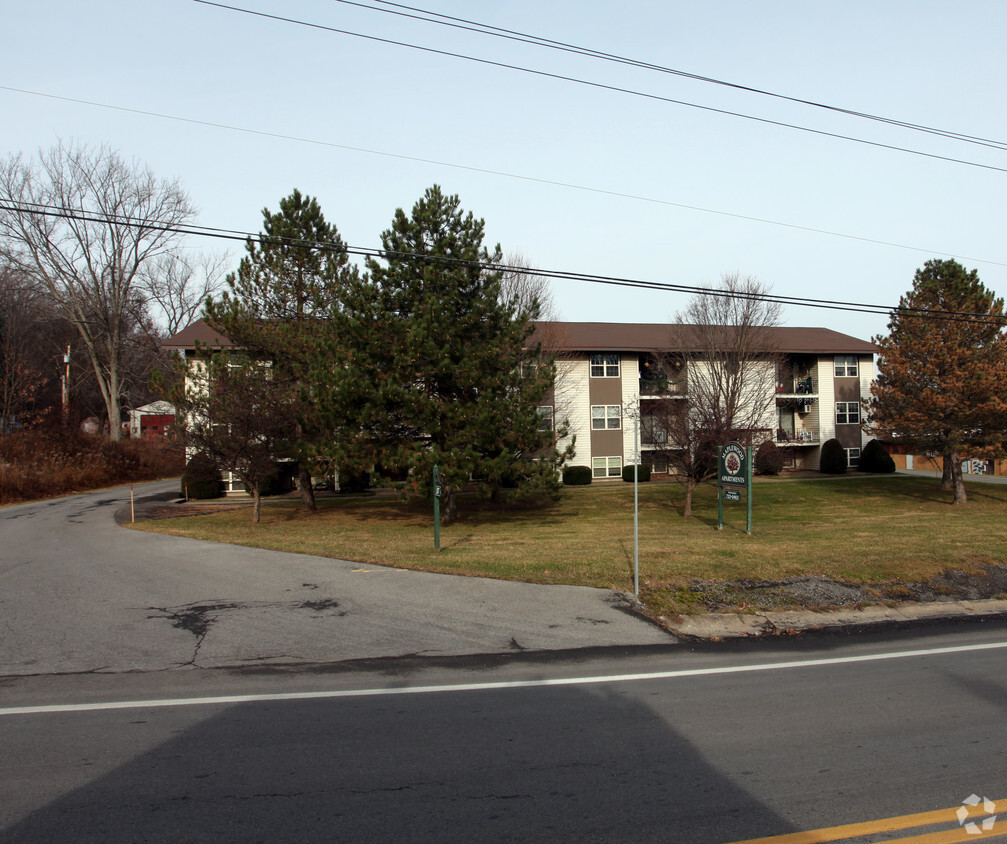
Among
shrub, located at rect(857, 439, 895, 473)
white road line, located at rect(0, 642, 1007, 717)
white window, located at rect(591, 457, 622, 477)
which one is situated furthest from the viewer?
shrub, located at rect(857, 439, 895, 473)

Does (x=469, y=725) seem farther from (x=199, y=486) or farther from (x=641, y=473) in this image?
(x=641, y=473)

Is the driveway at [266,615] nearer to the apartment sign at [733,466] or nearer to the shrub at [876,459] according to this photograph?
the apartment sign at [733,466]

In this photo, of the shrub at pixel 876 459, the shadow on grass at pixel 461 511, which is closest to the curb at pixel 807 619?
the shadow on grass at pixel 461 511

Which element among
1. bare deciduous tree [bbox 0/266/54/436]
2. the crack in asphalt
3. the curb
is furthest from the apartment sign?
bare deciduous tree [bbox 0/266/54/436]

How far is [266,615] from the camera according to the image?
9.58m

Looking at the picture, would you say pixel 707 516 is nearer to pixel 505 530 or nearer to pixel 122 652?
pixel 505 530

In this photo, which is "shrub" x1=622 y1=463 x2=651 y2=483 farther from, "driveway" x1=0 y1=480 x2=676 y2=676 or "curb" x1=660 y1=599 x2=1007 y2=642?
"curb" x1=660 y1=599 x2=1007 y2=642

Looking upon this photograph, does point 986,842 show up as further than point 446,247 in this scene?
No

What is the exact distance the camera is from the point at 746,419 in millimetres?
30859

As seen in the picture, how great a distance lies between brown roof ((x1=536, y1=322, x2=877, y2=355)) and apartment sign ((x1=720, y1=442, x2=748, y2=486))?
683 inches

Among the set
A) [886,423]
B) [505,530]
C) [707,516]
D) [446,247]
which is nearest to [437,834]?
[505,530]

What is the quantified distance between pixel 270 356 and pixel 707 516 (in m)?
16.0

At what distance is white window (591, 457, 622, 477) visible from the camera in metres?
40.8

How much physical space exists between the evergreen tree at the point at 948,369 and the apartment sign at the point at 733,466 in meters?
11.9
